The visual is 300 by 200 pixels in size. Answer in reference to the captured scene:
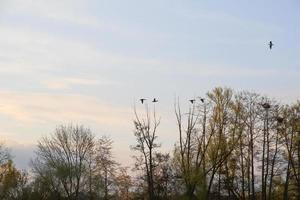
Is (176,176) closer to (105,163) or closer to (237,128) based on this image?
(237,128)

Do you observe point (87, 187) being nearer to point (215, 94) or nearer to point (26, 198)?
point (26, 198)

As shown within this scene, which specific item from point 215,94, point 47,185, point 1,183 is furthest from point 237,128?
point 1,183

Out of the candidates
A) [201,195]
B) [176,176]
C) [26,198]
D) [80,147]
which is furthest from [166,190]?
[26,198]

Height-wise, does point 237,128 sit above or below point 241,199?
above

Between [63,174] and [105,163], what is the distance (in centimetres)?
448

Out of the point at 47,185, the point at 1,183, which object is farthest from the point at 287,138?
the point at 1,183

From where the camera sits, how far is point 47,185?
57.9 meters

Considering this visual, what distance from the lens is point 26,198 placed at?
59625mm

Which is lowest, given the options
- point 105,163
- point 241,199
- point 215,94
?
point 241,199

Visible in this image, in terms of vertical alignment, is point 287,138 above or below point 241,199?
above

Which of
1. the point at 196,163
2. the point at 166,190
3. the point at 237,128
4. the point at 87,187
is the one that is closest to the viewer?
the point at 196,163

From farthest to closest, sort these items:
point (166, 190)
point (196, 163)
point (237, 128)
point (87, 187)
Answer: point (87, 187) < point (166, 190) < point (237, 128) < point (196, 163)

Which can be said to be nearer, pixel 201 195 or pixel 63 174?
pixel 201 195

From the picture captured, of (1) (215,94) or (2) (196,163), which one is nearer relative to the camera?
(2) (196,163)
